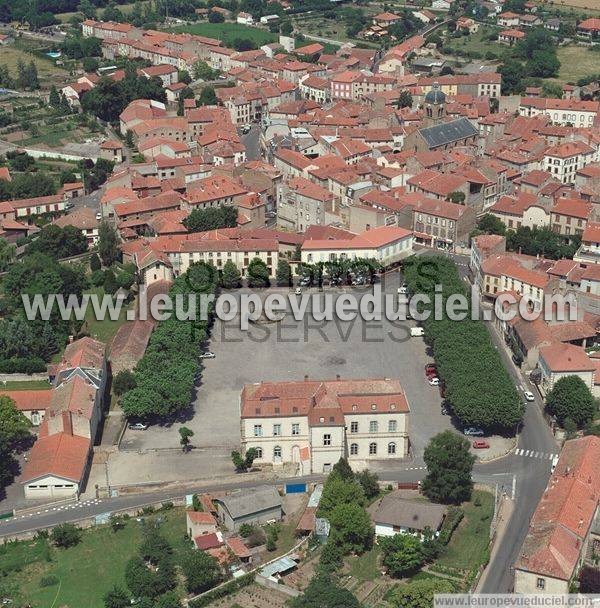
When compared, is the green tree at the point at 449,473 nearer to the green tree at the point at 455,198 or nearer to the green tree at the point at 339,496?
the green tree at the point at 339,496

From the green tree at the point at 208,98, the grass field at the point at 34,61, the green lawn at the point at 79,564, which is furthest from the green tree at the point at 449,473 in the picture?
the grass field at the point at 34,61

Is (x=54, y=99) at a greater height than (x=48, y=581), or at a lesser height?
greater

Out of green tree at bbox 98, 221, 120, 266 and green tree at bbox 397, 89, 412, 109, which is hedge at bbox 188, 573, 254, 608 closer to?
green tree at bbox 98, 221, 120, 266

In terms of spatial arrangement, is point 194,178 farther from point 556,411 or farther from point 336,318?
point 556,411

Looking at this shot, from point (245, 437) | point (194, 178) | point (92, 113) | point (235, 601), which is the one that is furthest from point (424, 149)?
point (235, 601)

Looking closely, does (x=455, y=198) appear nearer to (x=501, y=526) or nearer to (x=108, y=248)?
(x=108, y=248)

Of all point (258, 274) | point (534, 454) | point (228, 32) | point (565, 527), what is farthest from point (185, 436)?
point (228, 32)
